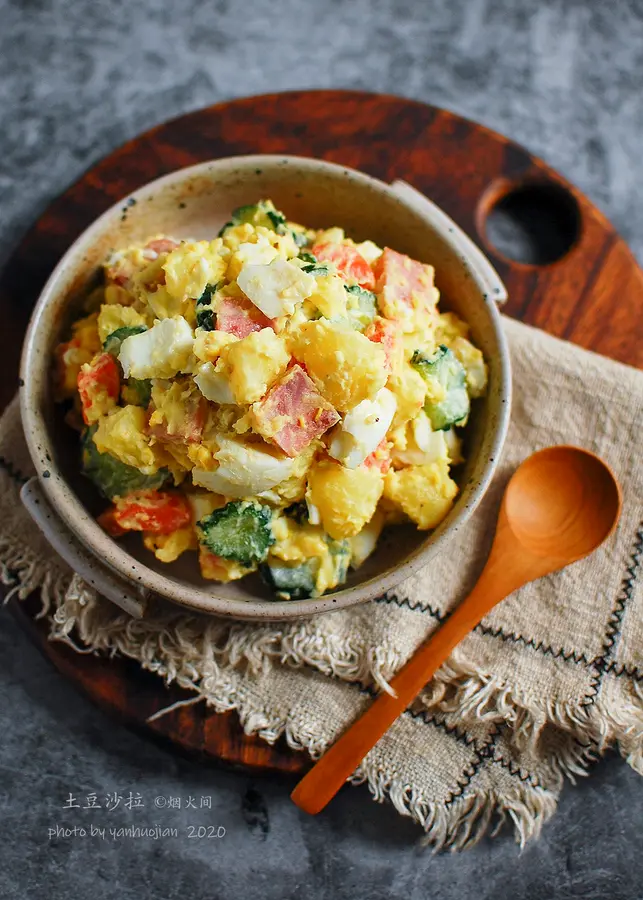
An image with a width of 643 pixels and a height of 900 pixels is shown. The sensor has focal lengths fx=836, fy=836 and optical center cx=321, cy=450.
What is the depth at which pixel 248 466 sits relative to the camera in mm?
2111

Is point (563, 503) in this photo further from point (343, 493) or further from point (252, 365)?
point (252, 365)

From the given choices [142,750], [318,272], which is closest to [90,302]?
[318,272]

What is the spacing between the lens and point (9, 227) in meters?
3.27

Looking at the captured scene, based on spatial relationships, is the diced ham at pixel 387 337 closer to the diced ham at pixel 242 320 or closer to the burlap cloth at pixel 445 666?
the diced ham at pixel 242 320

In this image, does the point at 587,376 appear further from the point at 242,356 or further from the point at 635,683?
the point at 242,356

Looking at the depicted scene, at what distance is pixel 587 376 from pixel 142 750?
2.00m

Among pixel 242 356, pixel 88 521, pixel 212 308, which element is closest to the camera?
pixel 242 356

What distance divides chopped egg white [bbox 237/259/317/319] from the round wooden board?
1162mm

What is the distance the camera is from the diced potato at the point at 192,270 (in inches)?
88.0

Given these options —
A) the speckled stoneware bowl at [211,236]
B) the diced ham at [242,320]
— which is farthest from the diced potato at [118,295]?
the diced ham at [242,320]

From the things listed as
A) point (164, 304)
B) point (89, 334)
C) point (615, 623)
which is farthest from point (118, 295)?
point (615, 623)

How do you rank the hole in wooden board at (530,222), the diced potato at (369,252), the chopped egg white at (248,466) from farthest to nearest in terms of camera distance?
the hole in wooden board at (530,222) → the diced potato at (369,252) → the chopped egg white at (248,466)

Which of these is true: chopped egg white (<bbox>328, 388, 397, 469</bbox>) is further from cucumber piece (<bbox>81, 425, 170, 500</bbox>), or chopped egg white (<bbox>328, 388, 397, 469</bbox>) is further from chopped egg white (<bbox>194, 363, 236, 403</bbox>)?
cucumber piece (<bbox>81, 425, 170, 500</bbox>)

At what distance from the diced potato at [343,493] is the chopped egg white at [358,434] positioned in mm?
57
